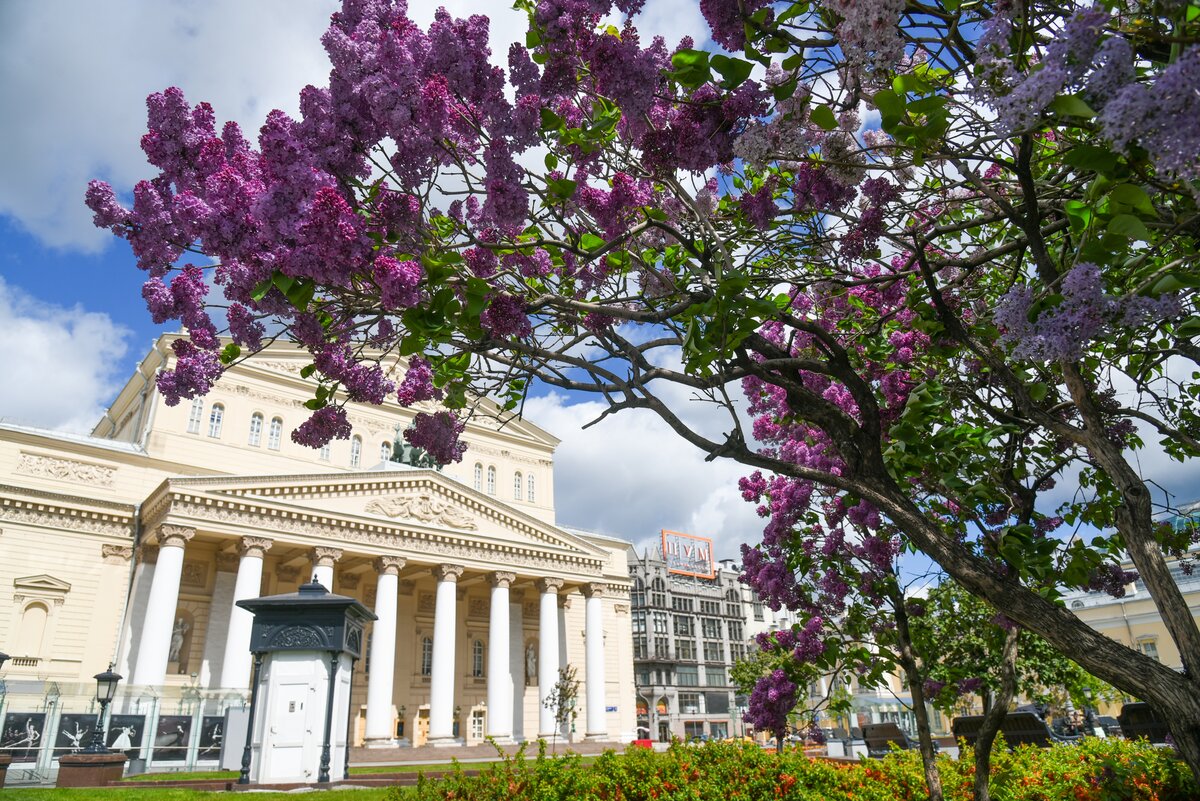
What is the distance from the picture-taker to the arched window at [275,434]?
39.6m

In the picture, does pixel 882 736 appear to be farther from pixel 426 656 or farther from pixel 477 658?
pixel 426 656

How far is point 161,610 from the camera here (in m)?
29.2

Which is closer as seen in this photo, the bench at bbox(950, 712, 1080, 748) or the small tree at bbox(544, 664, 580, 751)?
the bench at bbox(950, 712, 1080, 748)

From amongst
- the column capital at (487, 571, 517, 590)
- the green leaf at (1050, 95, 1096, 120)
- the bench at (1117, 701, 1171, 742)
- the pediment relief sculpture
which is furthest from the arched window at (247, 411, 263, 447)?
the green leaf at (1050, 95, 1096, 120)

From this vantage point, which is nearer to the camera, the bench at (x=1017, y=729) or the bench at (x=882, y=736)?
the bench at (x=1017, y=729)

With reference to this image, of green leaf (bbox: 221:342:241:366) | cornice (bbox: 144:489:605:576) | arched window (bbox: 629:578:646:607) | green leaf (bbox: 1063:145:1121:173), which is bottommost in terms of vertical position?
green leaf (bbox: 1063:145:1121:173)

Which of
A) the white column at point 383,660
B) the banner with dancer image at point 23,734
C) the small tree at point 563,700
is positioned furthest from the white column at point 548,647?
the banner with dancer image at point 23,734

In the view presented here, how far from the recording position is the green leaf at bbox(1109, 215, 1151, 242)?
3.02 meters

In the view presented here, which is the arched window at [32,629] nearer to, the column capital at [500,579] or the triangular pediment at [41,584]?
the triangular pediment at [41,584]

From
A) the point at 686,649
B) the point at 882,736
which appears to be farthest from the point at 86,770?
the point at 686,649

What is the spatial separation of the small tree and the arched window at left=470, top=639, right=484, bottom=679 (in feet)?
18.0

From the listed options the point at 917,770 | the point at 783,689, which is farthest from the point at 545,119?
the point at 917,770

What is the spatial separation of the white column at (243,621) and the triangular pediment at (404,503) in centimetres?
184

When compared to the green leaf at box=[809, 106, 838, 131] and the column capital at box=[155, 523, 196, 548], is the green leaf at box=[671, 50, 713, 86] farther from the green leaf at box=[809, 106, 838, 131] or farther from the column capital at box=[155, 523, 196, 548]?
the column capital at box=[155, 523, 196, 548]
